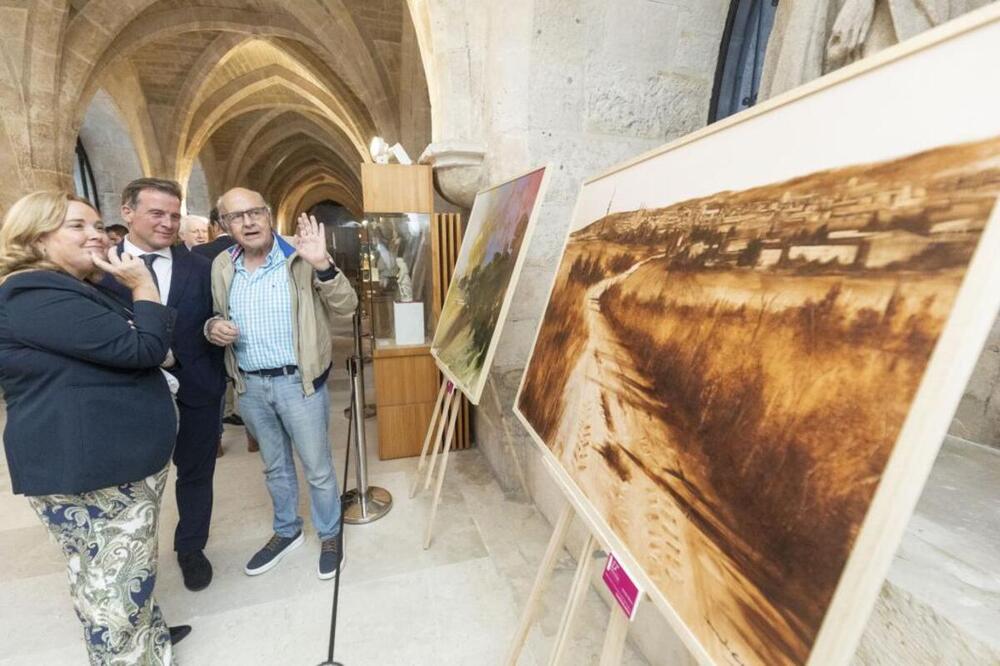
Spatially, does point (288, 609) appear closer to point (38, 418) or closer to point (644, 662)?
point (38, 418)

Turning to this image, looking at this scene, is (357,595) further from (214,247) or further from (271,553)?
(214,247)

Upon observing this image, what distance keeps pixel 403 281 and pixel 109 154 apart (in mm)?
9402

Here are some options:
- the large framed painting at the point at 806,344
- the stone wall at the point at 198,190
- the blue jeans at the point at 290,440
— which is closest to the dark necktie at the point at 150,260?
the blue jeans at the point at 290,440

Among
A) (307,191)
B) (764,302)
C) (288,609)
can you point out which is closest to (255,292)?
(288,609)

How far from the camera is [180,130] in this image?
9.59 meters

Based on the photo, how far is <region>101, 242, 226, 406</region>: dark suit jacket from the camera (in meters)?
2.03

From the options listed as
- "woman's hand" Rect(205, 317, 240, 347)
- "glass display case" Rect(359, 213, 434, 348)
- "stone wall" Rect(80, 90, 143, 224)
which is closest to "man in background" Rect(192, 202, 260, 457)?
"woman's hand" Rect(205, 317, 240, 347)

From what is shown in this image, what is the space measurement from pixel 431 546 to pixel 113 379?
175 cm

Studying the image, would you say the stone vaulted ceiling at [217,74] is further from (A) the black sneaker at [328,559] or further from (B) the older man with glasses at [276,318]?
(A) the black sneaker at [328,559]

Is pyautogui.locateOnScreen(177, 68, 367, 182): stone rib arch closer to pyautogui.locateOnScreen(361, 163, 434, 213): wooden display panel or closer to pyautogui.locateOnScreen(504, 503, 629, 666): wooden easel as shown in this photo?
pyautogui.locateOnScreen(361, 163, 434, 213): wooden display panel

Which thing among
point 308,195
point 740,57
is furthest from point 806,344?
point 308,195

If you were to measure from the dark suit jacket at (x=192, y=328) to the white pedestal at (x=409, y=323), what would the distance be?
146cm

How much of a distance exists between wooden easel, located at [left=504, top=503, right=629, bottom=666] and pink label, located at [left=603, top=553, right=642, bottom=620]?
4cm

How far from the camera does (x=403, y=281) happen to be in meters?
3.72
